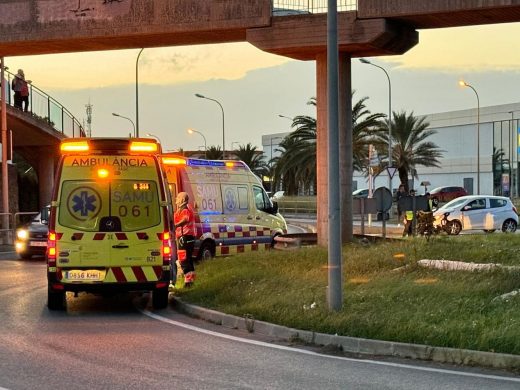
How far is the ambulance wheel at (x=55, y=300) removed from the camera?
11.5m

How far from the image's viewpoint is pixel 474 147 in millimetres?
77938

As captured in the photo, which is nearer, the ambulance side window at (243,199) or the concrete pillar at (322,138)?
the concrete pillar at (322,138)

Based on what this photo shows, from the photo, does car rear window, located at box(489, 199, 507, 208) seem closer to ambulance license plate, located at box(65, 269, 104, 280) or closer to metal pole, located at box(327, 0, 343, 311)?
metal pole, located at box(327, 0, 343, 311)

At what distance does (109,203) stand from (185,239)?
244 centimetres

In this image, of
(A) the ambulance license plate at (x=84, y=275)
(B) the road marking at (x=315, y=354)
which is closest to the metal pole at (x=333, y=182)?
(B) the road marking at (x=315, y=354)

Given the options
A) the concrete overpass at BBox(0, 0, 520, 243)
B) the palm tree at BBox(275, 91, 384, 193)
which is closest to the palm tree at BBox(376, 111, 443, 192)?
the palm tree at BBox(275, 91, 384, 193)

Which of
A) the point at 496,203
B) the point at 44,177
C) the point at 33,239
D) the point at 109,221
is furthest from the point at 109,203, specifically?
the point at 44,177

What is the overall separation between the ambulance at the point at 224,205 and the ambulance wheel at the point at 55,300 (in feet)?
16.4

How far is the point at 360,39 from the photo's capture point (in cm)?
1739

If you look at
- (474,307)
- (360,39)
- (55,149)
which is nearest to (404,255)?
(474,307)

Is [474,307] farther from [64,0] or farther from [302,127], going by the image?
[302,127]

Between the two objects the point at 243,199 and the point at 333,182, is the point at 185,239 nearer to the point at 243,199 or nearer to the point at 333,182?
the point at 333,182

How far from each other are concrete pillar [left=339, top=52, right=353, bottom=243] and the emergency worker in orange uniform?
5618 mm

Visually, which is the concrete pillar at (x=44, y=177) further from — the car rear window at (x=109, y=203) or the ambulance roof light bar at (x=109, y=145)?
the car rear window at (x=109, y=203)
